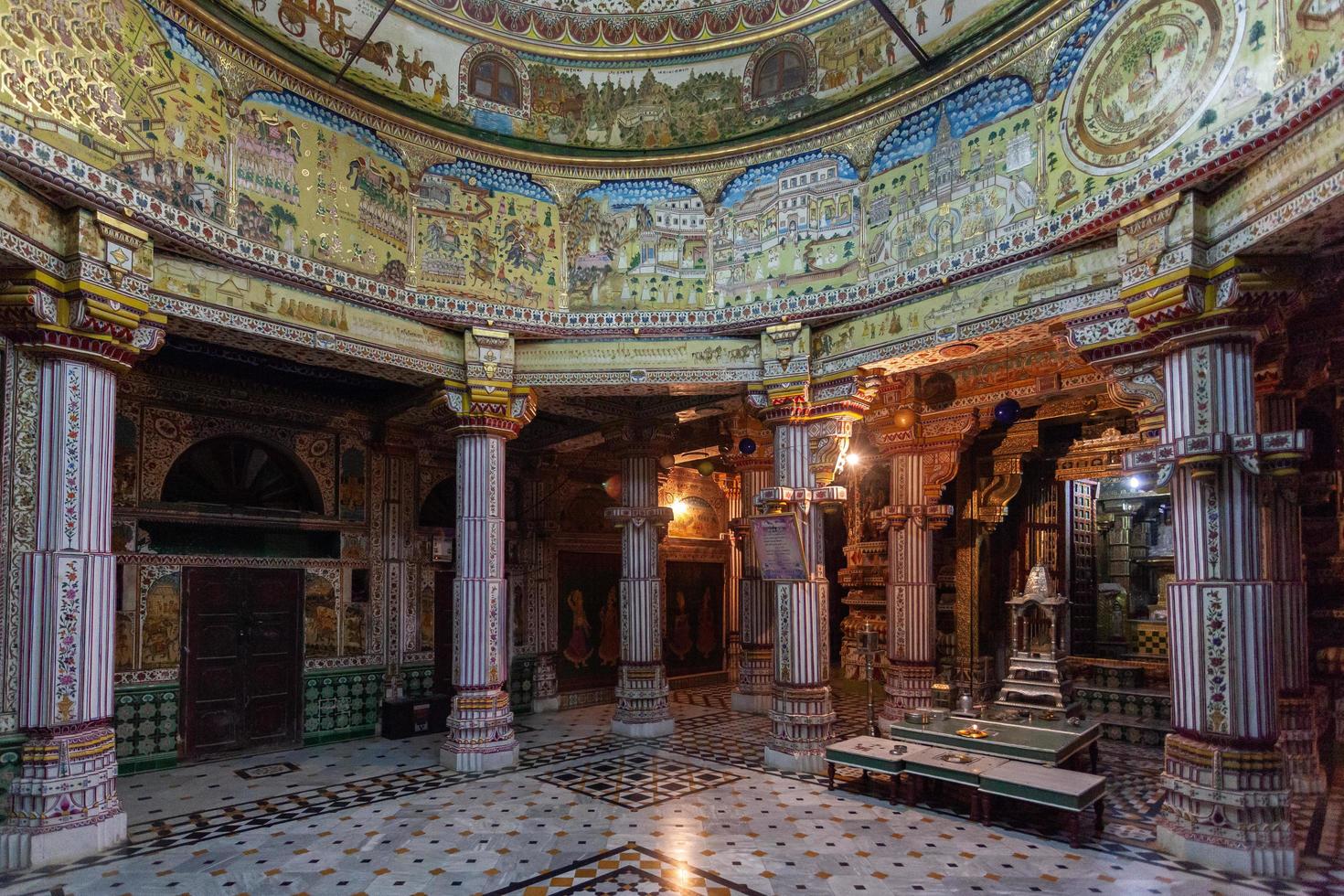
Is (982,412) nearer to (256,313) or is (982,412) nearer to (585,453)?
(585,453)

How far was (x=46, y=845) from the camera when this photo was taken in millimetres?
6410

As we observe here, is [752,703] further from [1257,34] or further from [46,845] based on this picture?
[1257,34]

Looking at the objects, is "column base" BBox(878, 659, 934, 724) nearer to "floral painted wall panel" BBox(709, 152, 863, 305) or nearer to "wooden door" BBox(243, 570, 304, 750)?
"floral painted wall panel" BBox(709, 152, 863, 305)

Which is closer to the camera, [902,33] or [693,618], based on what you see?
[902,33]

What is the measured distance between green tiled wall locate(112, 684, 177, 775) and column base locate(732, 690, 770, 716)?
822 cm

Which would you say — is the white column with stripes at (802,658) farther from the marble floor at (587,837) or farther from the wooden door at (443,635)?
the wooden door at (443,635)

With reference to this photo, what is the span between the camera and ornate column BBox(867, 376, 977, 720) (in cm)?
1203

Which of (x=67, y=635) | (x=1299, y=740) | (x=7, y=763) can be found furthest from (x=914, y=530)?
(x=7, y=763)

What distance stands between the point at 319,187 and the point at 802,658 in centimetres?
750

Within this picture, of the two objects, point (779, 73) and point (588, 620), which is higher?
point (779, 73)

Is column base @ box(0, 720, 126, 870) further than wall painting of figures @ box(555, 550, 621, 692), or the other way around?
wall painting of figures @ box(555, 550, 621, 692)

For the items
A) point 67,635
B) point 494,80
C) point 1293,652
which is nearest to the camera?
point 67,635

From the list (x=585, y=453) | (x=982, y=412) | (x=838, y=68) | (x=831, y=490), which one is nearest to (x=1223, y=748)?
(x=831, y=490)

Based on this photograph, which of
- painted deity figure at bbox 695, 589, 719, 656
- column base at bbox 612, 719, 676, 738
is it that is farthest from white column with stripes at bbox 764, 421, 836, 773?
painted deity figure at bbox 695, 589, 719, 656
